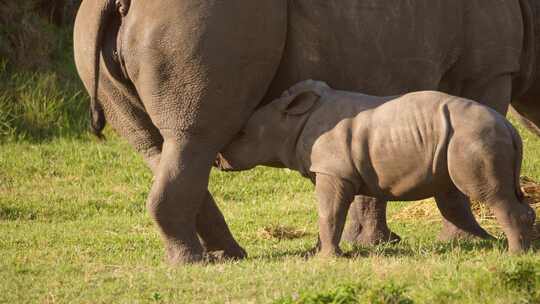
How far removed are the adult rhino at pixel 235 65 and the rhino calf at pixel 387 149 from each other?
10.2 inches

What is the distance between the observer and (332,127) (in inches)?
287

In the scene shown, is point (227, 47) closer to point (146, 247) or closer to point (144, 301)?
point (144, 301)

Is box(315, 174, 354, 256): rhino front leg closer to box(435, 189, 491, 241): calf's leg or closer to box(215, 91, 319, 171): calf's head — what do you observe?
box(215, 91, 319, 171): calf's head

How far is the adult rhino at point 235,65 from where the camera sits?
23.6 ft

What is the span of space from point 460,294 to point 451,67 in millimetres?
2886

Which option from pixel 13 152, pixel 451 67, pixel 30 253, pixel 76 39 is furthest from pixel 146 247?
pixel 13 152

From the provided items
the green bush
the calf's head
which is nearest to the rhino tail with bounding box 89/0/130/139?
the calf's head

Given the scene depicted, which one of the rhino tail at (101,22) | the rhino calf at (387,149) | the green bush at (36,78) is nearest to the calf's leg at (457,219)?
the rhino calf at (387,149)

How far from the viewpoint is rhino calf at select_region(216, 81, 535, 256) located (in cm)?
691

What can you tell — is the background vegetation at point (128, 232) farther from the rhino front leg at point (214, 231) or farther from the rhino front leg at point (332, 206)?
the rhino front leg at point (214, 231)

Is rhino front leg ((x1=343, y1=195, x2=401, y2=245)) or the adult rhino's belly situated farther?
rhino front leg ((x1=343, y1=195, x2=401, y2=245))

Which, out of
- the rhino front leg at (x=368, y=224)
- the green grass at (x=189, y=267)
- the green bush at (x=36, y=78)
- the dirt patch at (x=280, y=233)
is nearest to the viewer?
the green grass at (x=189, y=267)

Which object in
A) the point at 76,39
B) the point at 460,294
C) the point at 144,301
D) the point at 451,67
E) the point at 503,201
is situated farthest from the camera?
the point at 451,67

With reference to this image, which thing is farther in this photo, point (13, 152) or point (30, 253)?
point (13, 152)
